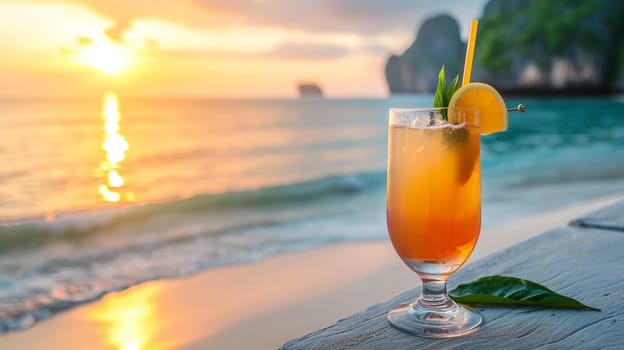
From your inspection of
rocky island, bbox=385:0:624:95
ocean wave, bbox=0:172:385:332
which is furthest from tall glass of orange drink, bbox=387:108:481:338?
rocky island, bbox=385:0:624:95

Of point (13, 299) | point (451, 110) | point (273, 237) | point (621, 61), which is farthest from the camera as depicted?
point (621, 61)

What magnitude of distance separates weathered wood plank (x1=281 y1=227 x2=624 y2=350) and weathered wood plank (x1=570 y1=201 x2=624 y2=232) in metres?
0.20

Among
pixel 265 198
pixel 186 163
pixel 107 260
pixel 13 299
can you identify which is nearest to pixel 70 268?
pixel 107 260

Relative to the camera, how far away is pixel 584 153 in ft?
37.5

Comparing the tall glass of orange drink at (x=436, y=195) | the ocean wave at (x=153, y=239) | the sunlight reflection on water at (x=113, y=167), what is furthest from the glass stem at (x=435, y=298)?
the sunlight reflection on water at (x=113, y=167)

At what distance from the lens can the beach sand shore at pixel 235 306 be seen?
2.45 meters

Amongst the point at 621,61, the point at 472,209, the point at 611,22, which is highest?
the point at 611,22

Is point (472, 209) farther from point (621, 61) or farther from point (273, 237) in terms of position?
point (621, 61)

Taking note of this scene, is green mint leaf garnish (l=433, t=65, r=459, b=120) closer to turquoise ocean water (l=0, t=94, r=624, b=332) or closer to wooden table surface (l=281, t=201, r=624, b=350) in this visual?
wooden table surface (l=281, t=201, r=624, b=350)

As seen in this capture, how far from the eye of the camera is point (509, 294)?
115 cm

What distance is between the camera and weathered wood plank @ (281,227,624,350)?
3.19ft

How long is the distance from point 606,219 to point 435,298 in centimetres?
85

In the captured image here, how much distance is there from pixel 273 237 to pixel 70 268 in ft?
4.70

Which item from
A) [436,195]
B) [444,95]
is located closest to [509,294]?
[436,195]
